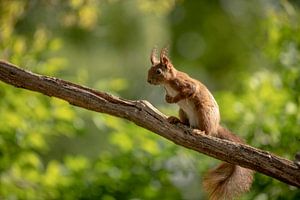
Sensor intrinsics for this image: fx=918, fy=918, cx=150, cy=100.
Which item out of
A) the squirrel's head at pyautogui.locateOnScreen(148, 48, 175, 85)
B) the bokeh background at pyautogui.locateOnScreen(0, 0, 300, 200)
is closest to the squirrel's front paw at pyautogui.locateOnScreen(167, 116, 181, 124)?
the squirrel's head at pyautogui.locateOnScreen(148, 48, 175, 85)

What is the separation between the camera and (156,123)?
3527mm

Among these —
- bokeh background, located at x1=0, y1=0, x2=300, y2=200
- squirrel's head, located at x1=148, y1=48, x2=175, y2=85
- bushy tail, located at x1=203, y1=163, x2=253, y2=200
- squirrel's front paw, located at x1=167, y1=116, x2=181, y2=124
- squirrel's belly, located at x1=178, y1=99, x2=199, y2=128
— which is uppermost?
bokeh background, located at x1=0, y1=0, x2=300, y2=200

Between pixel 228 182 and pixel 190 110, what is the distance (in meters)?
0.33

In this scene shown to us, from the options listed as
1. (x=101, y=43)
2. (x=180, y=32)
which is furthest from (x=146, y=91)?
(x=180, y=32)

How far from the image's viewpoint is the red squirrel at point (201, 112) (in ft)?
12.3

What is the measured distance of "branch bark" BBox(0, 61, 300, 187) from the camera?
338 centimetres

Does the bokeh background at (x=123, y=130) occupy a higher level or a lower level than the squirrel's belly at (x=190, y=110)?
higher

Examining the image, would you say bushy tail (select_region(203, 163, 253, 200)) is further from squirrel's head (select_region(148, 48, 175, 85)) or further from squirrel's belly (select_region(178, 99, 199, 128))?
squirrel's head (select_region(148, 48, 175, 85))

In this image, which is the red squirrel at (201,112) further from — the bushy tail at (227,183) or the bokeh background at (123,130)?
the bokeh background at (123,130)

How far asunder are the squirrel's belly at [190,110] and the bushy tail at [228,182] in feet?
0.56

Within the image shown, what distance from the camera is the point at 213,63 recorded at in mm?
14305

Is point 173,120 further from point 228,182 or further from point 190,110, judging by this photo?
point 228,182

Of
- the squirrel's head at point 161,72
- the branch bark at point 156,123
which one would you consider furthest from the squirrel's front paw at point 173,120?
the squirrel's head at point 161,72

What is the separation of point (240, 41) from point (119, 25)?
1.75 metres
